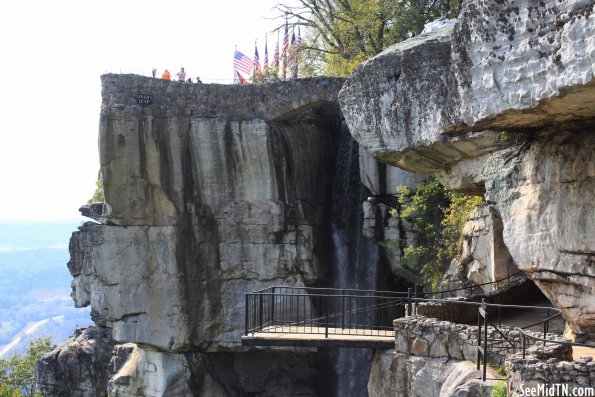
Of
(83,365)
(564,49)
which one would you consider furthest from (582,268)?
(83,365)

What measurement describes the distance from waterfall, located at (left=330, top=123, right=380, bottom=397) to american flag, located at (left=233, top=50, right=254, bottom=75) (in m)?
4.29

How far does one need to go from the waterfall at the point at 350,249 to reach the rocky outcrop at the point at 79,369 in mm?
10288

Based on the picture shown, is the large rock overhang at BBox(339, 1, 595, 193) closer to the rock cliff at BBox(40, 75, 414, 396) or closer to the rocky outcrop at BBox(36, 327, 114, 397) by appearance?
the rock cliff at BBox(40, 75, 414, 396)

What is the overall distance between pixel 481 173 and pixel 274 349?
1429 cm

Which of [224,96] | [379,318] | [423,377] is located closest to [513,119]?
[423,377]

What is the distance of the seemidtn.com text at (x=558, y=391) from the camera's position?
924cm

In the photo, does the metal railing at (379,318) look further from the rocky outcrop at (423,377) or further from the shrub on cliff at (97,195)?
the shrub on cliff at (97,195)

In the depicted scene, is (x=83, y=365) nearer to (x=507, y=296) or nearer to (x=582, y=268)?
(x=507, y=296)

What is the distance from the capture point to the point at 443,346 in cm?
1346

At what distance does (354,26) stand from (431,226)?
1082cm

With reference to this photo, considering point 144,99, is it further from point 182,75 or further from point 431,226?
point 431,226

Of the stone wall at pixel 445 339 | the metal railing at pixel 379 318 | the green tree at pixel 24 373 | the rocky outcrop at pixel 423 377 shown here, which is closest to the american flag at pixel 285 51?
the metal railing at pixel 379 318

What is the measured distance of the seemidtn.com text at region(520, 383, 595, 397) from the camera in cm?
924

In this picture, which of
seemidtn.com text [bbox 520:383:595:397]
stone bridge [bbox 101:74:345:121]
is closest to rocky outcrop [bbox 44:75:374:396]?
stone bridge [bbox 101:74:345:121]
